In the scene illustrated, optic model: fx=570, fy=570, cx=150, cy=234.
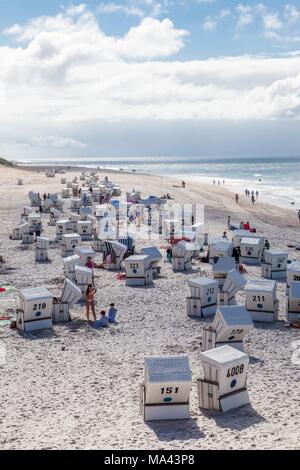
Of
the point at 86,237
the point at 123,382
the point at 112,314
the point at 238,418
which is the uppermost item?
the point at 86,237

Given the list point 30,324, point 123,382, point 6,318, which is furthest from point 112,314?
point 123,382

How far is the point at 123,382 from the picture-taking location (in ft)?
44.9

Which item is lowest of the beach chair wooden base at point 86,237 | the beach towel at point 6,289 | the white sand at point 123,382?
the white sand at point 123,382

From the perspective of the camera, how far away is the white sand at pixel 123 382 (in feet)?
35.0

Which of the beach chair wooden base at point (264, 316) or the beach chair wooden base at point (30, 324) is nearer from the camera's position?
the beach chair wooden base at point (30, 324)

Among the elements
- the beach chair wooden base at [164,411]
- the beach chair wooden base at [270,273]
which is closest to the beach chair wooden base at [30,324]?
the beach chair wooden base at [164,411]

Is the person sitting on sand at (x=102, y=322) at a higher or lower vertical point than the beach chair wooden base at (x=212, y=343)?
lower

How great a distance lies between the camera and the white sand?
10664 millimetres

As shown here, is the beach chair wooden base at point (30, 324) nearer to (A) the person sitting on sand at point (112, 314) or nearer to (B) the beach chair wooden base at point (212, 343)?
(A) the person sitting on sand at point (112, 314)

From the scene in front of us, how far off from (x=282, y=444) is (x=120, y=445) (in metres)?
2.88

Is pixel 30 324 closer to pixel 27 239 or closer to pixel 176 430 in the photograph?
pixel 176 430

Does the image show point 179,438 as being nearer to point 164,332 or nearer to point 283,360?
point 283,360
